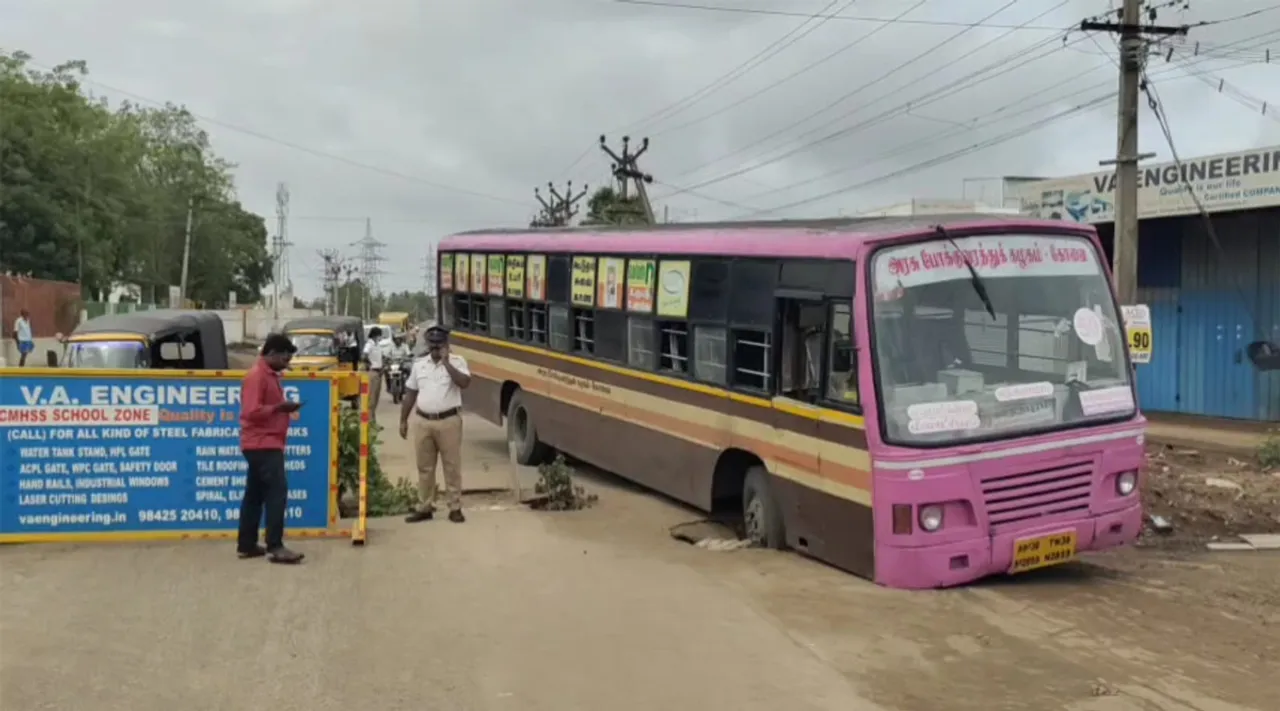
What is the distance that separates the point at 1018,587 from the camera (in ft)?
28.3

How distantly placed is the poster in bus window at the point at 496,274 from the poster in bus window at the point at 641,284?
13.6 ft

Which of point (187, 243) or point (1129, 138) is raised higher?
point (187, 243)

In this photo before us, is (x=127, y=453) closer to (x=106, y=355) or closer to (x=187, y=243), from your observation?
(x=106, y=355)

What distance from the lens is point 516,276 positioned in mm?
16438

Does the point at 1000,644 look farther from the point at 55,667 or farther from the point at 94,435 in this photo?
the point at 94,435

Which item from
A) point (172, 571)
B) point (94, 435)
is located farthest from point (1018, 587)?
point (94, 435)

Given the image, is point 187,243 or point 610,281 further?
point 187,243

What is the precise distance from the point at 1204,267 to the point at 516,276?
14.6 meters

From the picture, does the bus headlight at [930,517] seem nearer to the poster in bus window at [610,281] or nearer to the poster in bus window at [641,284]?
the poster in bus window at [641,284]

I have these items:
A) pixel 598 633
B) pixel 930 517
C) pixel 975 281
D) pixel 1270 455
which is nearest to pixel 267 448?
pixel 598 633

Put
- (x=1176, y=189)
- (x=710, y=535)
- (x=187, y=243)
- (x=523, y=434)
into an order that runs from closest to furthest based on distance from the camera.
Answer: (x=710, y=535) < (x=523, y=434) < (x=1176, y=189) < (x=187, y=243)

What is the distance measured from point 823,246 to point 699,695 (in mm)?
4124

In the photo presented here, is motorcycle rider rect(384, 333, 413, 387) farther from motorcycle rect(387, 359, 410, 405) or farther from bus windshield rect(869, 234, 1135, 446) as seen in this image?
bus windshield rect(869, 234, 1135, 446)

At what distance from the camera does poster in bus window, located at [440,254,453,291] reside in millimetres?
18938
